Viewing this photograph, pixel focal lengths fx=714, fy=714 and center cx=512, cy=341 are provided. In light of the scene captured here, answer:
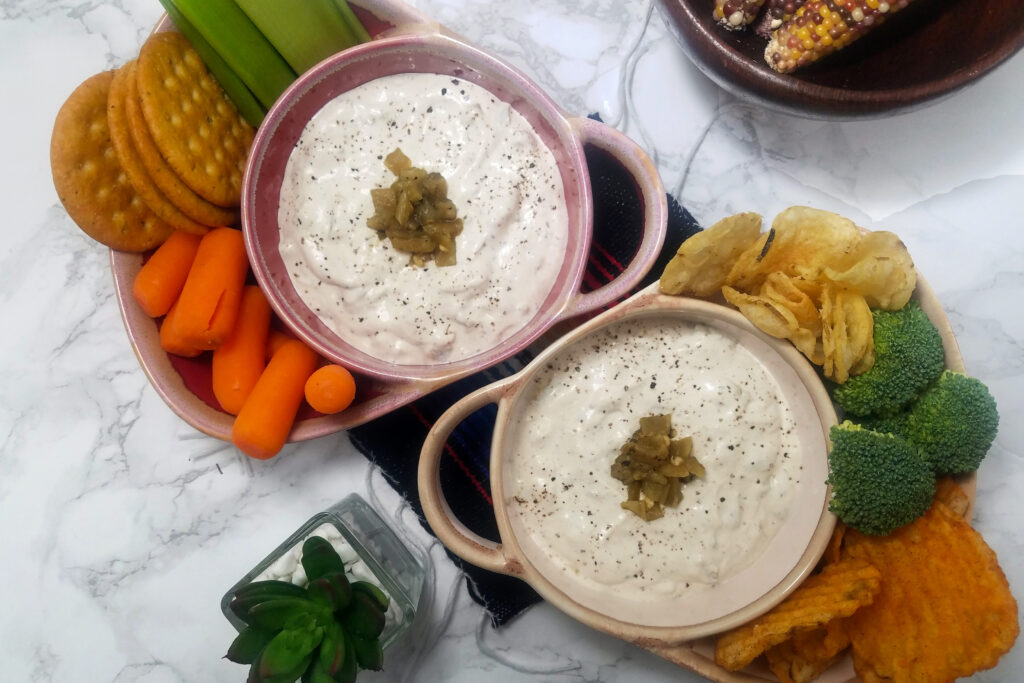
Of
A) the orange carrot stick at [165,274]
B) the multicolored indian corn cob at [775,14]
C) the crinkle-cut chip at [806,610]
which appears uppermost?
the orange carrot stick at [165,274]

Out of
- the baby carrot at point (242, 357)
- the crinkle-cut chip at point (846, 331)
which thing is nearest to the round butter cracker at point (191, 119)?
the baby carrot at point (242, 357)

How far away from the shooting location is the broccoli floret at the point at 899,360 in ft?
4.28

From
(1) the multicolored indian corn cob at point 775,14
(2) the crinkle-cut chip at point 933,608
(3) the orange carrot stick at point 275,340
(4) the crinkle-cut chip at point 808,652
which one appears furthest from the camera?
(3) the orange carrot stick at point 275,340

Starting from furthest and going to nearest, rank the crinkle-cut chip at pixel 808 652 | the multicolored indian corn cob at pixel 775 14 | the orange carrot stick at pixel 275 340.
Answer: the orange carrot stick at pixel 275 340 < the multicolored indian corn cob at pixel 775 14 < the crinkle-cut chip at pixel 808 652

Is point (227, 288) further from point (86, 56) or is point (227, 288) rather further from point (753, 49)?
point (753, 49)

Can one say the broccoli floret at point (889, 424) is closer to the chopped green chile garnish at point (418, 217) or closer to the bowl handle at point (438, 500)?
the bowl handle at point (438, 500)

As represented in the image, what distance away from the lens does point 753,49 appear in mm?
1504

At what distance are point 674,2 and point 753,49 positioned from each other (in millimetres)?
252

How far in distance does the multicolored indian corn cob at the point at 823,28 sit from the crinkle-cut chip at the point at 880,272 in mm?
374

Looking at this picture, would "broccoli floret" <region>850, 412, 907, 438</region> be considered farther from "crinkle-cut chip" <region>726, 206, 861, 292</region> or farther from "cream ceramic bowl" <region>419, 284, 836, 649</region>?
"crinkle-cut chip" <region>726, 206, 861, 292</region>

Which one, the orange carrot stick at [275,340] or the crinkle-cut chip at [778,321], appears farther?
the orange carrot stick at [275,340]

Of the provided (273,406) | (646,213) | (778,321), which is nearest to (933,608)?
(778,321)

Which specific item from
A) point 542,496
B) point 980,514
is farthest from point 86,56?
point 980,514

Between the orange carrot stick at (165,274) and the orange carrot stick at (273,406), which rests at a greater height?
the orange carrot stick at (165,274)
